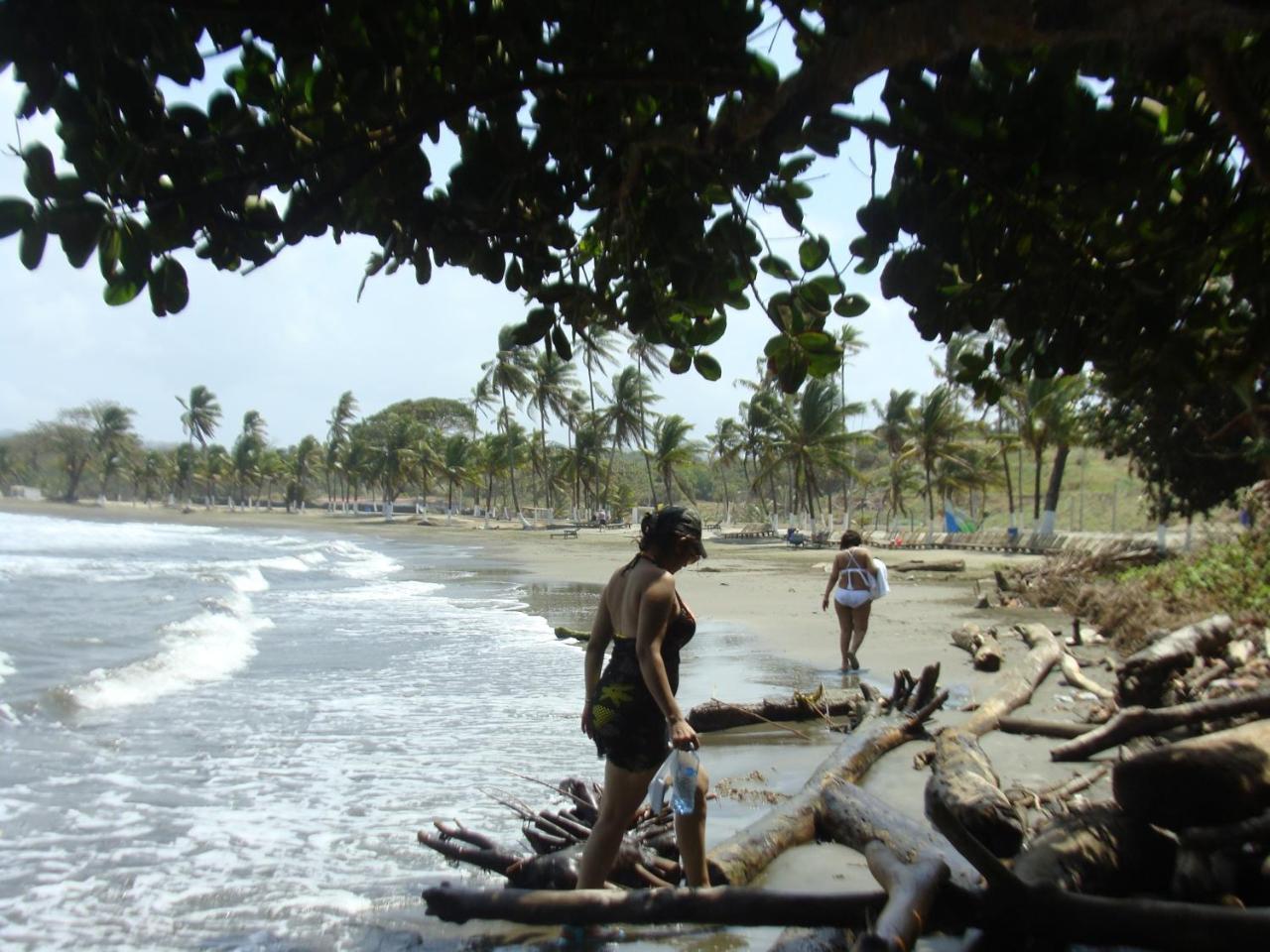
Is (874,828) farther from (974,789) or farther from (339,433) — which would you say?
(339,433)

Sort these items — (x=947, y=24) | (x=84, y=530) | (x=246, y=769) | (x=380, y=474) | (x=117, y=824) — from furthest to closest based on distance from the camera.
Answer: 1. (x=380, y=474)
2. (x=84, y=530)
3. (x=246, y=769)
4. (x=117, y=824)
5. (x=947, y=24)

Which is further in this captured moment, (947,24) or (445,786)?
(445,786)

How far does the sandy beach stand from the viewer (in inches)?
208

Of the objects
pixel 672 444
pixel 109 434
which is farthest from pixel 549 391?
pixel 109 434

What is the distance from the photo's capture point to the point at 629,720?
377cm

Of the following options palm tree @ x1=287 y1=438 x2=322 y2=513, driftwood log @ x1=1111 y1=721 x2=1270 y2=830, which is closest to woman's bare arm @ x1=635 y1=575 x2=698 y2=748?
driftwood log @ x1=1111 y1=721 x2=1270 y2=830

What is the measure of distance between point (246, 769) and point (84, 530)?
54495mm

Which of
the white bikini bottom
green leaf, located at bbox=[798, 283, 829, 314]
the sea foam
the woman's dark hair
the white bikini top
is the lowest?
the sea foam

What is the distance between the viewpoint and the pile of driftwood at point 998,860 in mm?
2896

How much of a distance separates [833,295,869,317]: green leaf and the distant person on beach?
3.13ft

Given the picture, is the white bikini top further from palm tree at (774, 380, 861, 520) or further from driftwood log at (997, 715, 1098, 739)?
palm tree at (774, 380, 861, 520)

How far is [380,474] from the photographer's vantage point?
282ft

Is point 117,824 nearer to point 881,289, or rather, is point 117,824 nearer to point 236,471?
point 881,289

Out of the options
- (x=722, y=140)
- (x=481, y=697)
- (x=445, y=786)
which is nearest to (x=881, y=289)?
(x=722, y=140)
